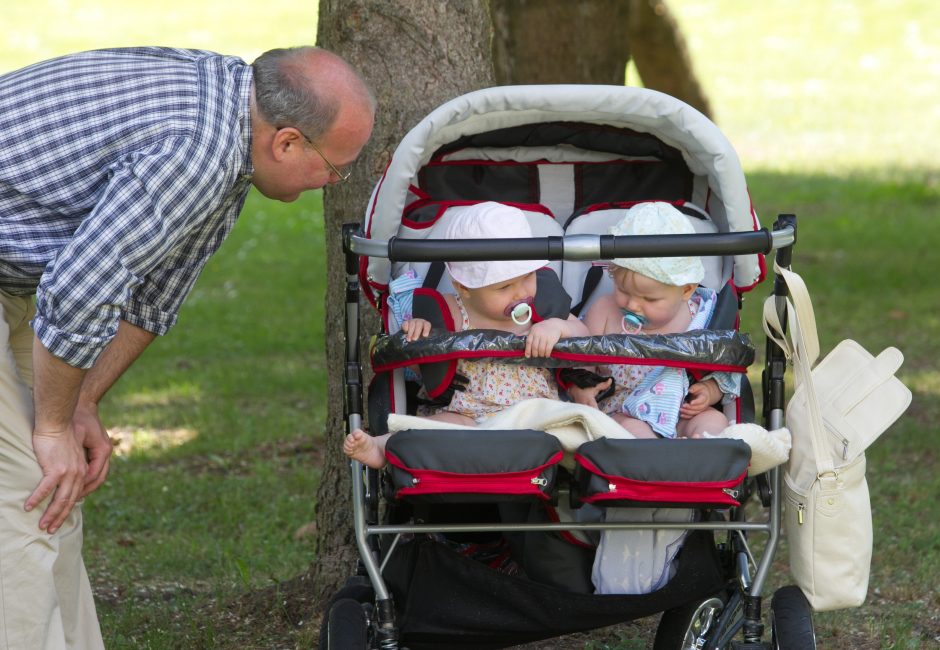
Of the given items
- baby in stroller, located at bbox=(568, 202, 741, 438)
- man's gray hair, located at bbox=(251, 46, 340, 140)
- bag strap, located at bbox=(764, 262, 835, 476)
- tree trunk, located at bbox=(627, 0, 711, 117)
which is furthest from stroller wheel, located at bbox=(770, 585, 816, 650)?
tree trunk, located at bbox=(627, 0, 711, 117)

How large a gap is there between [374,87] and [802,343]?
1.75 metres

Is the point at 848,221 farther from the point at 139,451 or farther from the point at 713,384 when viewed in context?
the point at 713,384

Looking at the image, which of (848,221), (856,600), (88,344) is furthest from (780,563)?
(848,221)

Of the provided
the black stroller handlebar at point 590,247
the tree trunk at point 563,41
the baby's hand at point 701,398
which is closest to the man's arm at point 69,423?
the black stroller handlebar at point 590,247

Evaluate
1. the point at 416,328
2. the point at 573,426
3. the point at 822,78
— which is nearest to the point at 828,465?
the point at 573,426

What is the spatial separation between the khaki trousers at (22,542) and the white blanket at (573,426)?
88 centimetres

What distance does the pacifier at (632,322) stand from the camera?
11.9ft

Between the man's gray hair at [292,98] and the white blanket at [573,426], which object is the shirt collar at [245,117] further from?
the white blanket at [573,426]

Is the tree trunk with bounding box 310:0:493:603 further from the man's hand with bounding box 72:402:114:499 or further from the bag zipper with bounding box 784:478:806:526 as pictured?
the bag zipper with bounding box 784:478:806:526

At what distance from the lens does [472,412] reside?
11.5 ft

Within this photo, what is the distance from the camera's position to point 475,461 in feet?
9.86

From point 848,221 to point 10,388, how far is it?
990 cm

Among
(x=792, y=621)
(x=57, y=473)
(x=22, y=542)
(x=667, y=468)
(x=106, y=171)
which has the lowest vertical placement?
(x=792, y=621)

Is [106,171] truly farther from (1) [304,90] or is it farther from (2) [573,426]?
(2) [573,426]
